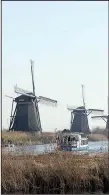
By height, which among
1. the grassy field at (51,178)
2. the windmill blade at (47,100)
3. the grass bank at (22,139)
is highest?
the windmill blade at (47,100)

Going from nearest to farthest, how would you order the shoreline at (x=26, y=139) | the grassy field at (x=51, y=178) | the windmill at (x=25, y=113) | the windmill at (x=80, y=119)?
the grassy field at (x=51, y=178) → the shoreline at (x=26, y=139) → the windmill at (x=25, y=113) → the windmill at (x=80, y=119)

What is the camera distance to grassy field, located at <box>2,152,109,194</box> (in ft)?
40.4

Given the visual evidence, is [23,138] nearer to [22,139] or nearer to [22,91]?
[22,139]

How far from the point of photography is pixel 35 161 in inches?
530

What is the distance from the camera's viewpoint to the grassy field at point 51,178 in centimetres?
1231

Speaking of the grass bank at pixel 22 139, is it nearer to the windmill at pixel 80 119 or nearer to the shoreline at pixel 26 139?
the shoreline at pixel 26 139

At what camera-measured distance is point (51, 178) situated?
41.4ft

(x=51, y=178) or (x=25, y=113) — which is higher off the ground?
(x=25, y=113)

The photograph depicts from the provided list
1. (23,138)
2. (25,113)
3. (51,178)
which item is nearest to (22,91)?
(25,113)

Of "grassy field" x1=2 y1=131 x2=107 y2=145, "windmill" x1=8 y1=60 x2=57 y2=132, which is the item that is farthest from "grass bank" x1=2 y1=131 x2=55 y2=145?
"windmill" x1=8 y1=60 x2=57 y2=132

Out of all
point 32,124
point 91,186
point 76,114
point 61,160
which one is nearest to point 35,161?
point 61,160

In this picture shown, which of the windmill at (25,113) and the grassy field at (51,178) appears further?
the windmill at (25,113)

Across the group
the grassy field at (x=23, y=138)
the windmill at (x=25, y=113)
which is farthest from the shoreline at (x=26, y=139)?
the windmill at (x=25, y=113)

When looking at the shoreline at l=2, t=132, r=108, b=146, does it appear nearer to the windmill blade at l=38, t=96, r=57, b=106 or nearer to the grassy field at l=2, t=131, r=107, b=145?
the grassy field at l=2, t=131, r=107, b=145
